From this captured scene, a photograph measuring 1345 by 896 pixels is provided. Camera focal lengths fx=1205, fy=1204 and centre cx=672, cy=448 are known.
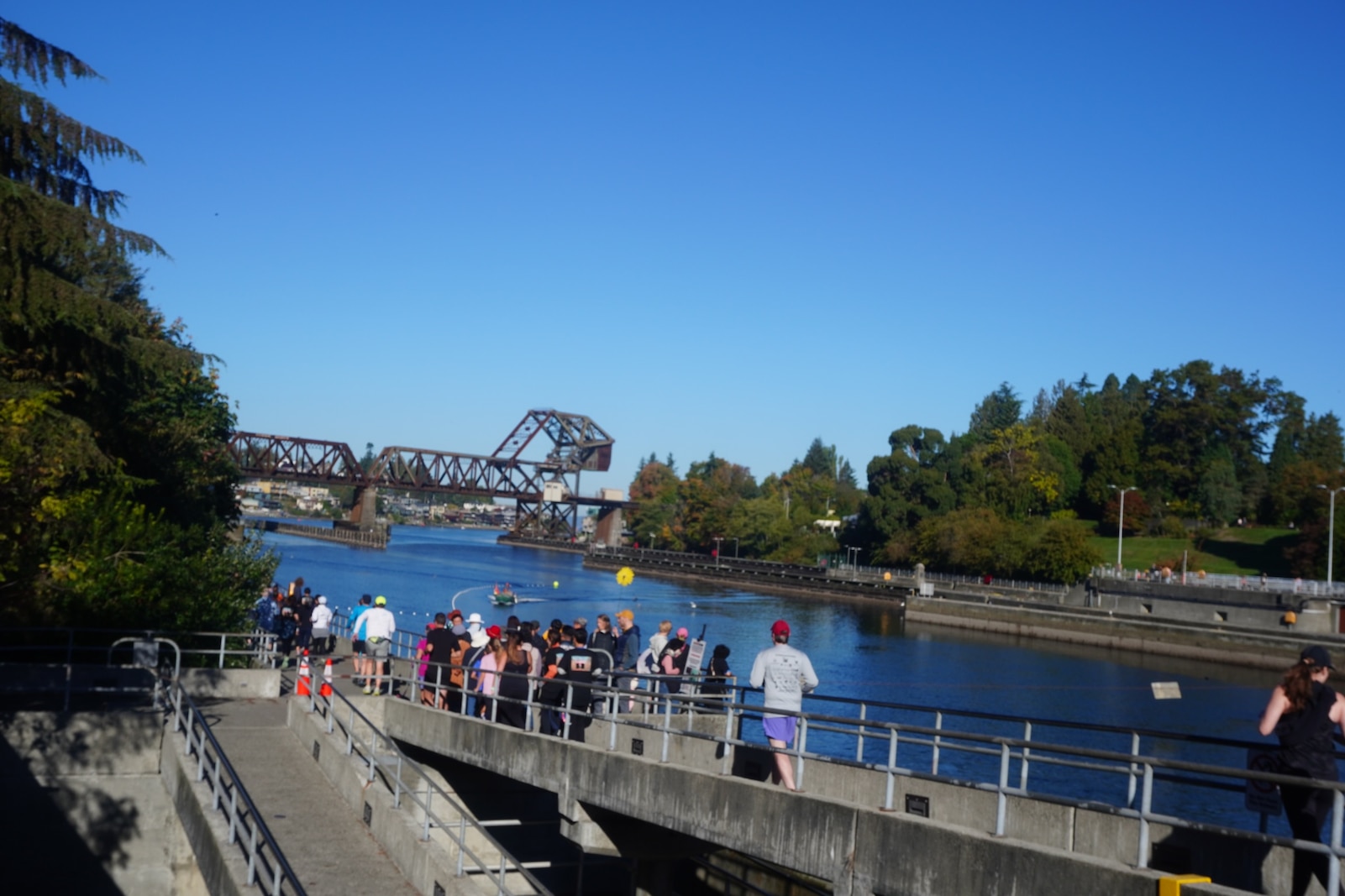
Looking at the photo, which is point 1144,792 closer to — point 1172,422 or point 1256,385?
point 1172,422

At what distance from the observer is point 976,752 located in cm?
1088

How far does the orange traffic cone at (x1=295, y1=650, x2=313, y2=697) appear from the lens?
59.6ft

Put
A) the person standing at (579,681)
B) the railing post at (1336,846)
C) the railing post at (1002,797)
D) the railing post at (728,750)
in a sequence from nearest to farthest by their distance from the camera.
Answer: the railing post at (1336,846) < the railing post at (1002,797) < the railing post at (728,750) < the person standing at (579,681)

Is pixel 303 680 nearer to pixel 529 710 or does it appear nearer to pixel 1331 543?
pixel 529 710

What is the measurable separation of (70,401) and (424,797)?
13.3m

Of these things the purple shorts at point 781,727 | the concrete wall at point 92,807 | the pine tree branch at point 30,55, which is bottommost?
the concrete wall at point 92,807

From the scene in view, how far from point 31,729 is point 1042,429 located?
418 feet

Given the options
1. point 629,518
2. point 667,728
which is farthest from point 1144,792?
point 629,518

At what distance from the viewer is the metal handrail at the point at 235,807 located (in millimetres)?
9688

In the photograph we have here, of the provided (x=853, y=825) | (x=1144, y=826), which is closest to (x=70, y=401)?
(x=853, y=825)

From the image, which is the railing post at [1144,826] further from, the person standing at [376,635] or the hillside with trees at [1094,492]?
the hillside with trees at [1094,492]

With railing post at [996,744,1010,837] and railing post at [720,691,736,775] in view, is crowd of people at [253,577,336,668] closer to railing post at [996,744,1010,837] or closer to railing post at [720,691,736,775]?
railing post at [720,691,736,775]

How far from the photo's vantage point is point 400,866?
41.2 feet

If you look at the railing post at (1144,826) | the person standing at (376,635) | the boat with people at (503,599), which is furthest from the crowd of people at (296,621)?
the boat with people at (503,599)
